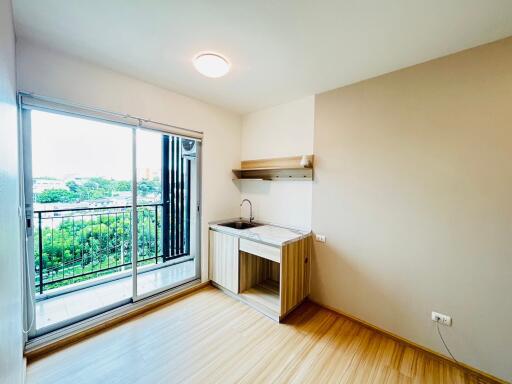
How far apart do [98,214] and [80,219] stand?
209 millimetres

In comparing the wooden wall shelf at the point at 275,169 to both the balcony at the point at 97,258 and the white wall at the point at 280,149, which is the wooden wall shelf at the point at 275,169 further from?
the balcony at the point at 97,258

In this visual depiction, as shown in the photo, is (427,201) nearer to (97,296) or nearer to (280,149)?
(280,149)

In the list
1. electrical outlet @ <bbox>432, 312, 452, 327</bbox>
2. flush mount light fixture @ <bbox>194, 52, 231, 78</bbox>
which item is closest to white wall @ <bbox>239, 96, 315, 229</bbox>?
flush mount light fixture @ <bbox>194, 52, 231, 78</bbox>

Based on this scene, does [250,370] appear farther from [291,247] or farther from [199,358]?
[291,247]

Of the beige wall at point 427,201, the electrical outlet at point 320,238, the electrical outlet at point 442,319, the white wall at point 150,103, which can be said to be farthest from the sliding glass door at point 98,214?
the electrical outlet at point 442,319

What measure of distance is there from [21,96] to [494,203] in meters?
3.77

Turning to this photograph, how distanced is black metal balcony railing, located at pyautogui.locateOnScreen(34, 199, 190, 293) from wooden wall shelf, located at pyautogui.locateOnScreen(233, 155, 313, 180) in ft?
4.45

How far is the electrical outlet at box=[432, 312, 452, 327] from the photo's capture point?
5.76ft

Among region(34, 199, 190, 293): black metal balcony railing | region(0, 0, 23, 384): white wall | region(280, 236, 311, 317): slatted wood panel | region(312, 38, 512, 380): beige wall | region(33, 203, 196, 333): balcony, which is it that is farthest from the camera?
region(34, 199, 190, 293): black metal balcony railing

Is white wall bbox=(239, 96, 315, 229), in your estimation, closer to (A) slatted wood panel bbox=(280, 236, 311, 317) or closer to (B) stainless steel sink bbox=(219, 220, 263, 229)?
(B) stainless steel sink bbox=(219, 220, 263, 229)

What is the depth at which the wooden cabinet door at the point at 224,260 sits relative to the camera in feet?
8.63

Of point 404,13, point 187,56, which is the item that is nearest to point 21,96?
point 187,56

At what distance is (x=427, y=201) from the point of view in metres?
1.84

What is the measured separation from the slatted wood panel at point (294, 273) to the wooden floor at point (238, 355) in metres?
0.23
